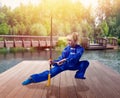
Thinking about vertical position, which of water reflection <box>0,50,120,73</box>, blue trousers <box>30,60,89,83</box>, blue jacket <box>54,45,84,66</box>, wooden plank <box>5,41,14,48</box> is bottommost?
water reflection <box>0,50,120,73</box>

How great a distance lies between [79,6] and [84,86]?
32.6 ft

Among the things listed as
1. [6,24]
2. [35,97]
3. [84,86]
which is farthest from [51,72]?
[6,24]

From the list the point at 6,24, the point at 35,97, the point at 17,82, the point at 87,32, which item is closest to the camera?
the point at 35,97

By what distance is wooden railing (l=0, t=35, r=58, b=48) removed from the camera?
38.9ft

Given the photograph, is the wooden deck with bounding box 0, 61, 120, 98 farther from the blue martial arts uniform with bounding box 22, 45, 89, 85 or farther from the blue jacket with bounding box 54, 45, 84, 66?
the blue jacket with bounding box 54, 45, 84, 66

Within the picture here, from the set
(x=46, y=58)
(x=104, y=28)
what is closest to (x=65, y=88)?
(x=46, y=58)

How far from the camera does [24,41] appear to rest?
12.3m

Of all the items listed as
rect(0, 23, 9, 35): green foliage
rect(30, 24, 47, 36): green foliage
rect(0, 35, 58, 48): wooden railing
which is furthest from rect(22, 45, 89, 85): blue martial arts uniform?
rect(30, 24, 47, 36): green foliage

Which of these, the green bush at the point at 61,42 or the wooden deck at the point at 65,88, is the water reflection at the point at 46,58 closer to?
the green bush at the point at 61,42

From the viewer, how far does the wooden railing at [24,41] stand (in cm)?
1186

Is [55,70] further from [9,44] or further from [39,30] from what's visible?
[9,44]

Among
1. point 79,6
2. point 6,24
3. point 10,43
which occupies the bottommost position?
point 10,43

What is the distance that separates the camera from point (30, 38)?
1197 centimetres

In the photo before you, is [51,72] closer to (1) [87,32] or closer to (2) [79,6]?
(1) [87,32]
